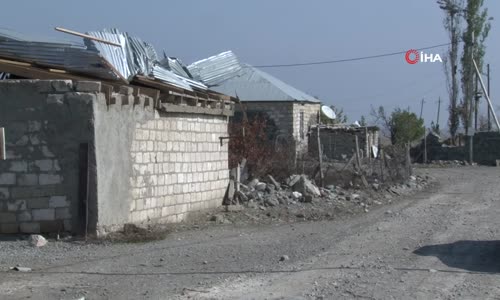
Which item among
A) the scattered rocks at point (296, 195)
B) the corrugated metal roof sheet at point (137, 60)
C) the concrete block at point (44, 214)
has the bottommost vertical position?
the scattered rocks at point (296, 195)

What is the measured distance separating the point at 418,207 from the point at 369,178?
4.25 m

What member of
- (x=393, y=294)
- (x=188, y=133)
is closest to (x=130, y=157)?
(x=188, y=133)

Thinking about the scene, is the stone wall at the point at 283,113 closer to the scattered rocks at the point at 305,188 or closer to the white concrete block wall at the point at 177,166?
the scattered rocks at the point at 305,188

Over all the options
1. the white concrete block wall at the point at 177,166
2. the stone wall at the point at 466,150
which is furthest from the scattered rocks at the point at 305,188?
the stone wall at the point at 466,150

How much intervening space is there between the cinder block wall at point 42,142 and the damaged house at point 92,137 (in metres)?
0.02

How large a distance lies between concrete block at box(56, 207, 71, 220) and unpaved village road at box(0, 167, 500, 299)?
0.57 metres

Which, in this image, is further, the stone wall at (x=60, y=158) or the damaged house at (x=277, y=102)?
the damaged house at (x=277, y=102)

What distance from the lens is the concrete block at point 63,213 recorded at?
13.6m

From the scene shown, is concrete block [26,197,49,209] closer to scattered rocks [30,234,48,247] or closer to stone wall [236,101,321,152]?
scattered rocks [30,234,48,247]

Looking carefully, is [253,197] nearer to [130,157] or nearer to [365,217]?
[365,217]

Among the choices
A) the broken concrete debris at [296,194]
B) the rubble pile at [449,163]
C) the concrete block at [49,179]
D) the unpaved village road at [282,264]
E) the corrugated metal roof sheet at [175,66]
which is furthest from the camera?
the rubble pile at [449,163]

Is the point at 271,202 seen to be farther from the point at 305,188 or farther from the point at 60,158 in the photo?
the point at 60,158

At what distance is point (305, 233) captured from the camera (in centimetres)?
1532

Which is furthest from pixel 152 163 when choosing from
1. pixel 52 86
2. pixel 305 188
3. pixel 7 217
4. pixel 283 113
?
pixel 283 113
